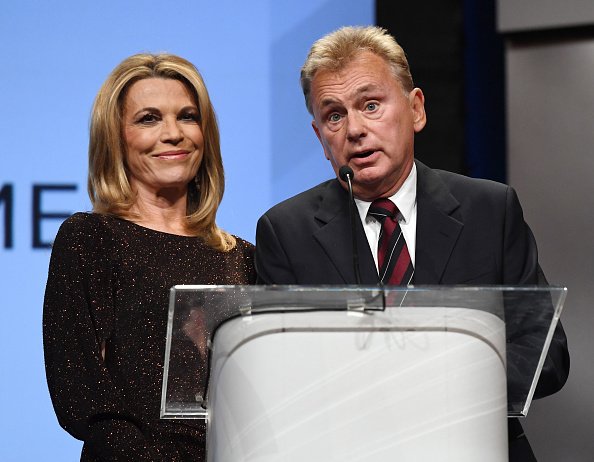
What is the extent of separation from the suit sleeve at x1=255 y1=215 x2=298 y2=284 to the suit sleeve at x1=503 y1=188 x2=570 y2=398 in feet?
1.36

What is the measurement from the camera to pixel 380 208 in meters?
1.91

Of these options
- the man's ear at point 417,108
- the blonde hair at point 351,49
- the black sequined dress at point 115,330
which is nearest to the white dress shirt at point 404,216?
the man's ear at point 417,108

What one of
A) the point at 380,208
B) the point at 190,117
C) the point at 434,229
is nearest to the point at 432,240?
the point at 434,229

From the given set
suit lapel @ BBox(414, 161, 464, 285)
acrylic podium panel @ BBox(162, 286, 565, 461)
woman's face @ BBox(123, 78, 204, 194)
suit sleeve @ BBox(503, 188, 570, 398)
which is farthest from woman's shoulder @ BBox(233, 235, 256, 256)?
acrylic podium panel @ BBox(162, 286, 565, 461)

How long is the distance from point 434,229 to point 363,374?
2.26 feet

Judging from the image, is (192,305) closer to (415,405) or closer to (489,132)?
(415,405)

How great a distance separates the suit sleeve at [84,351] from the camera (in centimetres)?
192

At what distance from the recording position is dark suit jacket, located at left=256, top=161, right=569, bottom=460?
1820 mm

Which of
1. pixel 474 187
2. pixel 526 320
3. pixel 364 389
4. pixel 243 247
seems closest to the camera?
pixel 364 389

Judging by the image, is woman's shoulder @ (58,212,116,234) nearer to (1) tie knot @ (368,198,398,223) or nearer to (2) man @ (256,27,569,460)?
(2) man @ (256,27,569,460)

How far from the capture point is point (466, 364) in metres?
1.24

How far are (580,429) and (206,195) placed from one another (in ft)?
5.54

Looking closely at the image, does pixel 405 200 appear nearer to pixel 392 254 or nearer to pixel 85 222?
pixel 392 254

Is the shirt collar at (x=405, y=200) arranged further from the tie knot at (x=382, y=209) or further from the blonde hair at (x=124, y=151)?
the blonde hair at (x=124, y=151)
